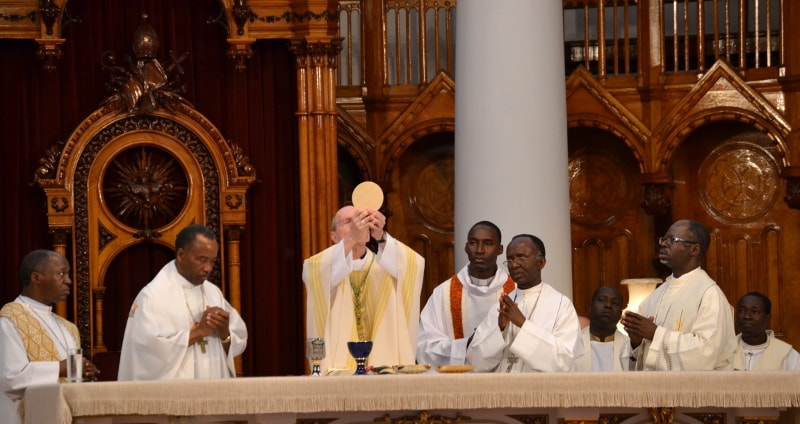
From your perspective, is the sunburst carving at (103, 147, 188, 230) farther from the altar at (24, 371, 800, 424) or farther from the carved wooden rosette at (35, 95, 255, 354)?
the altar at (24, 371, 800, 424)

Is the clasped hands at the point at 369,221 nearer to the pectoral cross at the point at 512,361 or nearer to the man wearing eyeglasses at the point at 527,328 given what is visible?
the man wearing eyeglasses at the point at 527,328

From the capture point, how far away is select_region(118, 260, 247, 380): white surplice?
766cm

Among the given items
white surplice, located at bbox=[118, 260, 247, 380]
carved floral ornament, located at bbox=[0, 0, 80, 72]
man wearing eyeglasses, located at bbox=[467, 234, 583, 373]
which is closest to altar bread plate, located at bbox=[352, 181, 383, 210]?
man wearing eyeglasses, located at bbox=[467, 234, 583, 373]

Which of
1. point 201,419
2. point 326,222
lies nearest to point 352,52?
point 326,222

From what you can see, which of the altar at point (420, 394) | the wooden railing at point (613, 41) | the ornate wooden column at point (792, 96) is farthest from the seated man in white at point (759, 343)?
the wooden railing at point (613, 41)

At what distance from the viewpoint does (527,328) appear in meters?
7.49

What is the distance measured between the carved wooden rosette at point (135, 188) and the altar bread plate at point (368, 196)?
300 centimetres

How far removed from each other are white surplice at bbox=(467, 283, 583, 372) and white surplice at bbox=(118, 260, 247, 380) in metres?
1.38

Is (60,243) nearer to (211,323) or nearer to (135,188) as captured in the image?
(135,188)

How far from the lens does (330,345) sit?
8727 mm

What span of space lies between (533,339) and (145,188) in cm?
464

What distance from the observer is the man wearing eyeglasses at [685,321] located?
7.45m

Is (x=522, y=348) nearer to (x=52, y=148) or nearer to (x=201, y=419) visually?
(x=201, y=419)

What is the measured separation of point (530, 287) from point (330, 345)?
58.3 inches
